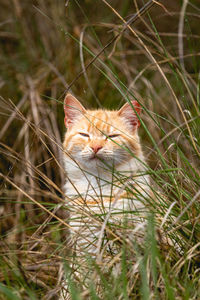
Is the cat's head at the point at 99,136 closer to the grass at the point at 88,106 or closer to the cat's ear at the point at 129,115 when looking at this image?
the cat's ear at the point at 129,115

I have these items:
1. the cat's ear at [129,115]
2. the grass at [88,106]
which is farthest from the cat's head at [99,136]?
the grass at [88,106]

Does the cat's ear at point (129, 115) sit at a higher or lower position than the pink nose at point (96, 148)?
higher

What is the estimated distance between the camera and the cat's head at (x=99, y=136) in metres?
2.03

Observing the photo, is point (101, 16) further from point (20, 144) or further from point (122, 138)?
point (122, 138)

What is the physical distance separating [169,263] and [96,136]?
947mm

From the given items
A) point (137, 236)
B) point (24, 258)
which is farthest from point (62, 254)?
point (137, 236)

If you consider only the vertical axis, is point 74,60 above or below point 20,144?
above

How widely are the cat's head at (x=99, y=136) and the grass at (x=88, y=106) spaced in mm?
111

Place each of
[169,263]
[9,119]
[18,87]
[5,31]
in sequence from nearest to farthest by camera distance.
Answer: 1. [169,263]
2. [9,119]
3. [18,87]
4. [5,31]

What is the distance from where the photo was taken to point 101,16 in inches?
133

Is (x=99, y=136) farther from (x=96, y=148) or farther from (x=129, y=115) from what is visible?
(x=129, y=115)

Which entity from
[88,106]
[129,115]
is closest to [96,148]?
[129,115]

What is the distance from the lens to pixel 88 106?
278cm

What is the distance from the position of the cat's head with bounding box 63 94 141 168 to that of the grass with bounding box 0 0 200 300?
0.11m
